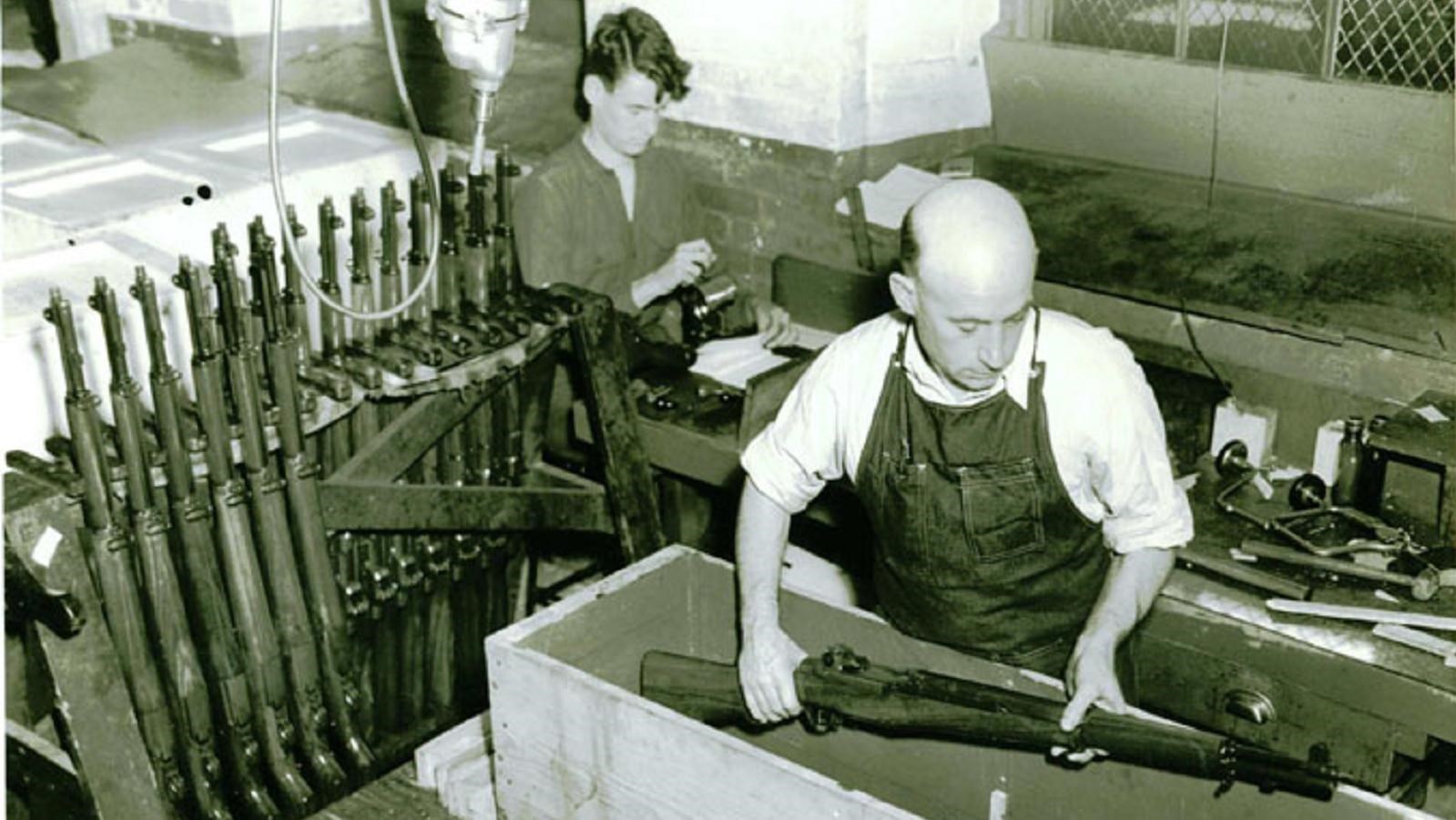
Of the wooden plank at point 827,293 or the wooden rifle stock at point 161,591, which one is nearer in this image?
the wooden rifle stock at point 161,591

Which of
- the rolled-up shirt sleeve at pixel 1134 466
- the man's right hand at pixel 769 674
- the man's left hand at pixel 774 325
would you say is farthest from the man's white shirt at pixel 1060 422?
the man's left hand at pixel 774 325

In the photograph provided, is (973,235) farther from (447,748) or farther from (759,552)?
(447,748)

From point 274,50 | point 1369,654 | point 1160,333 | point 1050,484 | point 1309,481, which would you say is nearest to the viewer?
point 274,50

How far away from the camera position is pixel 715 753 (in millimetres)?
1988

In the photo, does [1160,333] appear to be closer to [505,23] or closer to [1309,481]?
[1309,481]

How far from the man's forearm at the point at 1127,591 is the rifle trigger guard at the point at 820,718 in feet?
1.38

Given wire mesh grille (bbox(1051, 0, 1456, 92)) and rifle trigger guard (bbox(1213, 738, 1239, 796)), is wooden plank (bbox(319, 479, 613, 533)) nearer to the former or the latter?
rifle trigger guard (bbox(1213, 738, 1239, 796))

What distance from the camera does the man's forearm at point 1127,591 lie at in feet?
7.73

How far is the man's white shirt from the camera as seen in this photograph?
2404 millimetres

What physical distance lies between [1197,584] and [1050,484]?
2.05 ft

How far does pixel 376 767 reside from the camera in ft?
10.6

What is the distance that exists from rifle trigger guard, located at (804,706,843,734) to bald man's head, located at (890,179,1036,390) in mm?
596

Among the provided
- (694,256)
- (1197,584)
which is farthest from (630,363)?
(1197,584)

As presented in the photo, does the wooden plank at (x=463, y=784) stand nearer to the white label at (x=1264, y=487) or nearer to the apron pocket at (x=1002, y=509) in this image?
the apron pocket at (x=1002, y=509)
